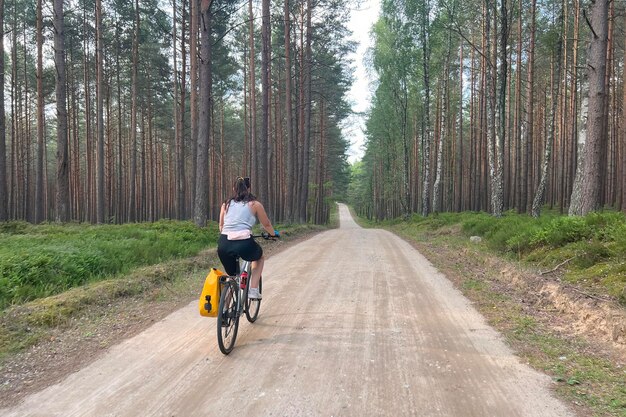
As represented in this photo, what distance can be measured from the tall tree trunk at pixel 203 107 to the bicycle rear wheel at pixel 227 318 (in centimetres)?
1080

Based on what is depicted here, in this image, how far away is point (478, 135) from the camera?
1113 inches

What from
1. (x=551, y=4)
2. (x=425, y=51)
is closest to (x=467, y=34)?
(x=425, y=51)

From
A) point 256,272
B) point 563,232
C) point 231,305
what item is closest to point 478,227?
point 563,232

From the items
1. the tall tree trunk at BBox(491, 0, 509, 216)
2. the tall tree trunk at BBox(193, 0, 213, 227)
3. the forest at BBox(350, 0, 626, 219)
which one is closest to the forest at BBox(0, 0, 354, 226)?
the tall tree trunk at BBox(193, 0, 213, 227)

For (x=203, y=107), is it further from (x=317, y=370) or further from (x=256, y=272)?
(x=317, y=370)

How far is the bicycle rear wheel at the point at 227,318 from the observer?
3920 mm

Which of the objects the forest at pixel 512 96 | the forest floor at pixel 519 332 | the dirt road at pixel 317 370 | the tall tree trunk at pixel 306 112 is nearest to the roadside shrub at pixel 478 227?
the forest at pixel 512 96

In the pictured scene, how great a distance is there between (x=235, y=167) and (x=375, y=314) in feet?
168

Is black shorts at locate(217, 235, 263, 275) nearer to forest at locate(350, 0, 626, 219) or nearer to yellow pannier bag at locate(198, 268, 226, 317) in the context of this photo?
yellow pannier bag at locate(198, 268, 226, 317)

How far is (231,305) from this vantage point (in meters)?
4.30

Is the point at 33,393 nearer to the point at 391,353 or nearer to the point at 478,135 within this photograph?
the point at 391,353

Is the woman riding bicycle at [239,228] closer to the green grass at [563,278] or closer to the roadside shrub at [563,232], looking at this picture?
the green grass at [563,278]

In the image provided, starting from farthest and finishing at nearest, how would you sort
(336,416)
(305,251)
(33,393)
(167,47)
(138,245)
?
(167,47)
(305,251)
(138,245)
(33,393)
(336,416)

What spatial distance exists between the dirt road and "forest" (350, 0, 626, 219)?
721 centimetres
